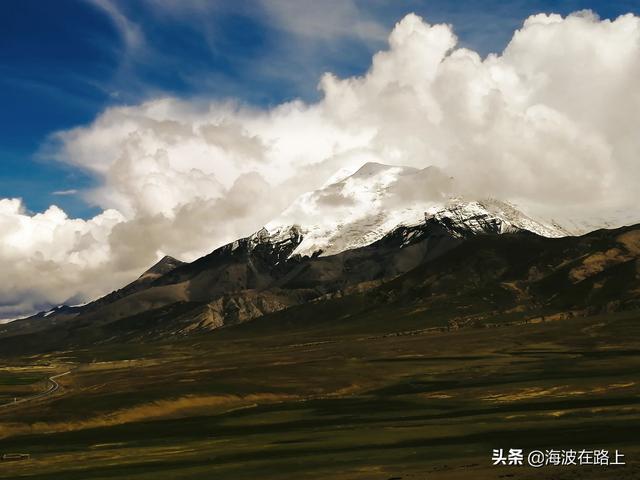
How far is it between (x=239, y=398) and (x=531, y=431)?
267 ft

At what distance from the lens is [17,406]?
545 ft

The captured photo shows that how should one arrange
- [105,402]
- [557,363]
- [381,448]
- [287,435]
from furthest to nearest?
[557,363]
[105,402]
[287,435]
[381,448]

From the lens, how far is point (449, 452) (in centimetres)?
7881

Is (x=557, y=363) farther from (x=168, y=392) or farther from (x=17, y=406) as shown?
(x=17, y=406)

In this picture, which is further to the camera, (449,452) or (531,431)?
(531,431)

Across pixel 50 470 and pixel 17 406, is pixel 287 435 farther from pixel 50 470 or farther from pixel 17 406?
pixel 17 406

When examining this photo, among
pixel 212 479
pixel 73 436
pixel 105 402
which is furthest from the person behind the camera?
pixel 105 402

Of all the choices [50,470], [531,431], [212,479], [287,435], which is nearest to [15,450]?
[50,470]

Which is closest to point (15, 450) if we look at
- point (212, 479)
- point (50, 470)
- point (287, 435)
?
point (50, 470)

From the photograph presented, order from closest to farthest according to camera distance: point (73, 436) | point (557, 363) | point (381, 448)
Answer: point (381, 448) → point (73, 436) → point (557, 363)

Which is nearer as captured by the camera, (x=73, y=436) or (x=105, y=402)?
(x=73, y=436)

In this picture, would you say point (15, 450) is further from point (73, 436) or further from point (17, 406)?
point (17, 406)

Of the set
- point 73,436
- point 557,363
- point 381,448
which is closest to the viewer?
point 381,448

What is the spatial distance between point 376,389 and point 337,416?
4600 cm
